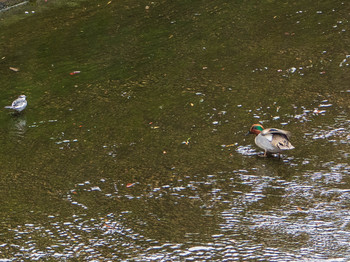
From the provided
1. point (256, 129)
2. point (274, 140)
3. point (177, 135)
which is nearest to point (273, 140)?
point (274, 140)

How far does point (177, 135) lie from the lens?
6.72 metres

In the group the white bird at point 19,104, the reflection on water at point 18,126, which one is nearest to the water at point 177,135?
the reflection on water at point 18,126

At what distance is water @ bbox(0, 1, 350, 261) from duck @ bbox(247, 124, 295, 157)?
180mm

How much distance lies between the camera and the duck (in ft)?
19.2

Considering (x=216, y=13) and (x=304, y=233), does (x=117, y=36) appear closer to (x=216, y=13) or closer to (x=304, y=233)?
(x=216, y=13)

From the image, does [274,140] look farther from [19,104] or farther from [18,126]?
[19,104]

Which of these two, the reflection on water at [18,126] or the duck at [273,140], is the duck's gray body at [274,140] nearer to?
the duck at [273,140]

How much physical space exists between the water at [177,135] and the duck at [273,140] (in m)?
0.18

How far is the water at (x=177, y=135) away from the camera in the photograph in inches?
193

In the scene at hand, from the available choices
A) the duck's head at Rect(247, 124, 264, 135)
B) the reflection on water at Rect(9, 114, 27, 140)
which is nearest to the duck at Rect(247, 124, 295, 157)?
the duck's head at Rect(247, 124, 264, 135)

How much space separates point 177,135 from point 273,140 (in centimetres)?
132

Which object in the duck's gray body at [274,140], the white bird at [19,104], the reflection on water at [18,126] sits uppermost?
the white bird at [19,104]

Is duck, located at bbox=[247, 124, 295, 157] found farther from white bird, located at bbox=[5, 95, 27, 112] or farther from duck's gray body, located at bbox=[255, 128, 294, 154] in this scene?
white bird, located at bbox=[5, 95, 27, 112]

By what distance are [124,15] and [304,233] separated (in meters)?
7.39
